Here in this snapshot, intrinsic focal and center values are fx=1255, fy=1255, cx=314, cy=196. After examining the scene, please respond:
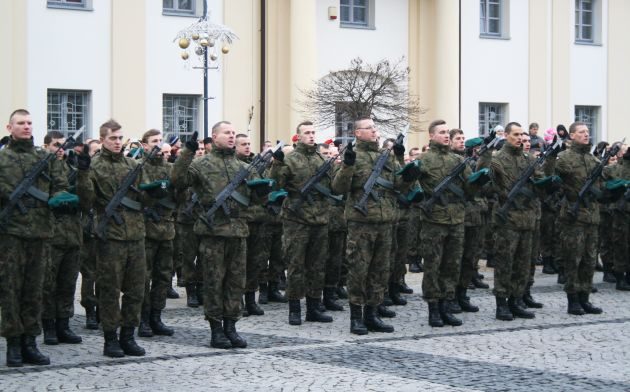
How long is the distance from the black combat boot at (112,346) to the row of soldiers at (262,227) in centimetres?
1

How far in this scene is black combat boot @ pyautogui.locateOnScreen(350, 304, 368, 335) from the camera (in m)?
12.9

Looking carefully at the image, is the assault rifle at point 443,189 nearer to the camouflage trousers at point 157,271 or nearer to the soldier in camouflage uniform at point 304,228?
the soldier in camouflage uniform at point 304,228

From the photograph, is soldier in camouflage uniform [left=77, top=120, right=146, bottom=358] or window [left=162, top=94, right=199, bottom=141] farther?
window [left=162, top=94, right=199, bottom=141]

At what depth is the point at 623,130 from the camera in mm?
38844

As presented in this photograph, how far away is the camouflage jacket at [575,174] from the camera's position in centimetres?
1454

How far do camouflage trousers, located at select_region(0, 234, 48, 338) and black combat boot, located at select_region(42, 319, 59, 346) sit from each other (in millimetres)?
1266

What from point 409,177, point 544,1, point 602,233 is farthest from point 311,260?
point 544,1

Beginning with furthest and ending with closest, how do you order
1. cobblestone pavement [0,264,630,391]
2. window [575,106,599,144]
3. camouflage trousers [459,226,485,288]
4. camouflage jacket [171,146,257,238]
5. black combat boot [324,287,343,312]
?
window [575,106,599,144], black combat boot [324,287,343,312], camouflage trousers [459,226,485,288], camouflage jacket [171,146,257,238], cobblestone pavement [0,264,630,391]

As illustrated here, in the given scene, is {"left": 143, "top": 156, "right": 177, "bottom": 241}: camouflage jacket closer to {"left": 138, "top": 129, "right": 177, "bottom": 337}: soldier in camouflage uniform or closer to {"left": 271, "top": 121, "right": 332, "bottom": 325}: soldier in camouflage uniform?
{"left": 138, "top": 129, "right": 177, "bottom": 337}: soldier in camouflage uniform

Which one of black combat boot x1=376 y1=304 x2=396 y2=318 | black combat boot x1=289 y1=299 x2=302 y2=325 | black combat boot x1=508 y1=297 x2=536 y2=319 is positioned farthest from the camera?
black combat boot x1=376 y1=304 x2=396 y2=318

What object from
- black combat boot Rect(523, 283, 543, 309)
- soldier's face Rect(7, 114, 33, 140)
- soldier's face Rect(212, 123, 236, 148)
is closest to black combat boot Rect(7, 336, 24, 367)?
soldier's face Rect(7, 114, 33, 140)

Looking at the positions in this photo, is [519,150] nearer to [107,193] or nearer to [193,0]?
[107,193]

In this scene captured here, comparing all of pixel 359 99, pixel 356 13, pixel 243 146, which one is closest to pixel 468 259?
pixel 243 146

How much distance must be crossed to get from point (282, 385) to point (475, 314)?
523cm
